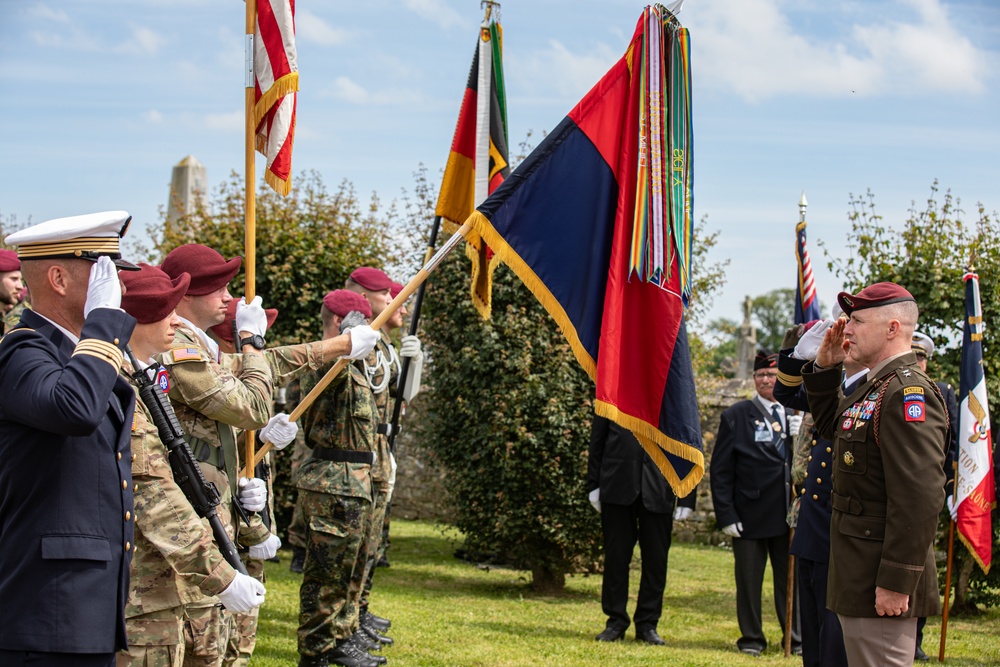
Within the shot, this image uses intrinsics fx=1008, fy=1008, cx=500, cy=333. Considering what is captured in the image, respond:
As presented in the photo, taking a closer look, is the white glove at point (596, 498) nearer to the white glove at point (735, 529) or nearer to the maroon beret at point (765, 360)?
the white glove at point (735, 529)

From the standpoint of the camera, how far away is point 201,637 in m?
3.94

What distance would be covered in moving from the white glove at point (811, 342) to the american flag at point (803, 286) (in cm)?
387

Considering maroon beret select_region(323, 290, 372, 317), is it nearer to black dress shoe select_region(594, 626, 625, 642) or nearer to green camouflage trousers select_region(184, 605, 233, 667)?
green camouflage trousers select_region(184, 605, 233, 667)

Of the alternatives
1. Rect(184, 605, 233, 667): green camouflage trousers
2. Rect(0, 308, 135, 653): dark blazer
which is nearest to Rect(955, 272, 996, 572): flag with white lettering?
Rect(184, 605, 233, 667): green camouflage trousers

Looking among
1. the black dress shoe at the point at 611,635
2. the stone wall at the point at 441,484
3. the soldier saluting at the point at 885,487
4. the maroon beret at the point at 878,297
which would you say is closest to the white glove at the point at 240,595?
the soldier saluting at the point at 885,487

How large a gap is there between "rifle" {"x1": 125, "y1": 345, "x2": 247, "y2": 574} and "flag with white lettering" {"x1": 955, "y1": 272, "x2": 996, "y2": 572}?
5614 millimetres

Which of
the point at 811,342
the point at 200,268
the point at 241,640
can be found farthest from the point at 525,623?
the point at 200,268

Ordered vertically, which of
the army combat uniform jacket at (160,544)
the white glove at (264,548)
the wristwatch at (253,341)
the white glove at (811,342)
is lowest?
the white glove at (264,548)

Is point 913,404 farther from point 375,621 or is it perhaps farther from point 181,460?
point 375,621

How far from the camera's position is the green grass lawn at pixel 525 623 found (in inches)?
279

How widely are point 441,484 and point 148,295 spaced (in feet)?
35.2

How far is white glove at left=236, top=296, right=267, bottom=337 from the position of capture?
4910mm

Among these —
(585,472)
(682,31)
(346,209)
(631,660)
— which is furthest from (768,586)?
(682,31)

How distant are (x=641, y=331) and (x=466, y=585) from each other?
19.6ft
